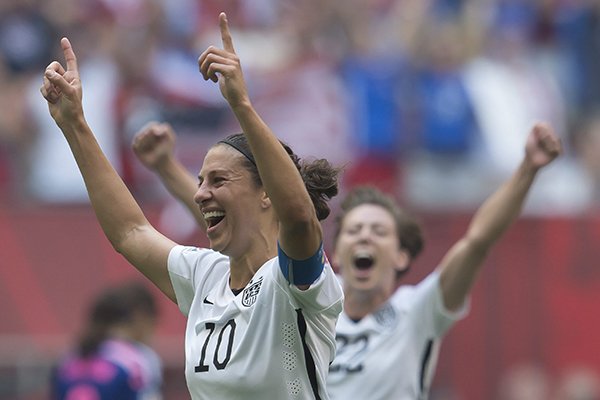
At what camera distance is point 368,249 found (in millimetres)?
6344

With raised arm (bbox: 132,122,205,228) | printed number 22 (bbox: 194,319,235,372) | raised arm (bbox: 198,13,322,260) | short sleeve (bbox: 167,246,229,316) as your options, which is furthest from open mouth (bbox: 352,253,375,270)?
raised arm (bbox: 198,13,322,260)

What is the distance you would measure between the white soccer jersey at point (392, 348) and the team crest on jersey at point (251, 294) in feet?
5.17

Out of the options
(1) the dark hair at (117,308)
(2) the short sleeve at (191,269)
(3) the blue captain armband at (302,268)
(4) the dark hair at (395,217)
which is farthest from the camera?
(1) the dark hair at (117,308)

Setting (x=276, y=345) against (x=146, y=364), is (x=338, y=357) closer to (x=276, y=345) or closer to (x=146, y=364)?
(x=276, y=345)

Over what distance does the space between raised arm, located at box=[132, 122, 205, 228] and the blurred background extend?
13.7 feet

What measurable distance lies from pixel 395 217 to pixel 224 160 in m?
1.94

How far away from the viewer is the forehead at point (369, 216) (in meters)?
6.45

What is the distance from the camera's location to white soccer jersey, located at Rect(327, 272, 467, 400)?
618cm

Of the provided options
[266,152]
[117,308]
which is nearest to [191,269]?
[266,152]

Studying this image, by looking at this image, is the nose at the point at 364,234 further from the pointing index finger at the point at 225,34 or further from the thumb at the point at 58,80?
the pointing index finger at the point at 225,34

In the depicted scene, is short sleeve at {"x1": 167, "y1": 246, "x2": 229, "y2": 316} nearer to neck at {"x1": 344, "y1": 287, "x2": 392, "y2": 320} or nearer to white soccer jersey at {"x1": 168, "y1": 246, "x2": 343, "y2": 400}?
white soccer jersey at {"x1": 168, "y1": 246, "x2": 343, "y2": 400}

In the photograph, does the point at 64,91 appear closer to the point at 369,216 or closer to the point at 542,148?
the point at 369,216

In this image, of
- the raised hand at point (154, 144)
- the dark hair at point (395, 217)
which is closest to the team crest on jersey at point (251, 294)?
the raised hand at point (154, 144)

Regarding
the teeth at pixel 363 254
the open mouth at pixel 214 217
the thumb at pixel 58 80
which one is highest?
the thumb at pixel 58 80
